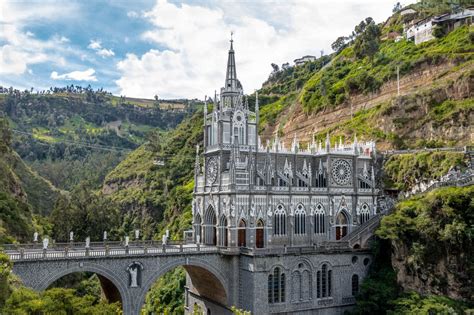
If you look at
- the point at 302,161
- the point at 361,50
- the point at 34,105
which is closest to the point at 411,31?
the point at 361,50

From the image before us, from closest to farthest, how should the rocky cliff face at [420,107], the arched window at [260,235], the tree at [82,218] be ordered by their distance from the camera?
1. the arched window at [260,235]
2. the rocky cliff face at [420,107]
3. the tree at [82,218]

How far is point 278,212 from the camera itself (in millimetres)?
43156

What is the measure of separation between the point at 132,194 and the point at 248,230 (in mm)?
51995

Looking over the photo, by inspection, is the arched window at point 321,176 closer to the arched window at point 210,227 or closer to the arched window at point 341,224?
the arched window at point 341,224

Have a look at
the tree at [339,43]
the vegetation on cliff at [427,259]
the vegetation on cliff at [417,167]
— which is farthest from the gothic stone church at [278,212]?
the tree at [339,43]

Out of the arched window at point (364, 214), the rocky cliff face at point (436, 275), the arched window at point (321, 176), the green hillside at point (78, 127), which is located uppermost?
the green hillside at point (78, 127)

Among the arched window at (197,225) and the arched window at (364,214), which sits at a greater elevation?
the arched window at (364,214)

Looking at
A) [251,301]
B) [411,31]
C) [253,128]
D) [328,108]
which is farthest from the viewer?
[411,31]

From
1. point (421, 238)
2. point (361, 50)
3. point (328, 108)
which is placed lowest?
point (421, 238)

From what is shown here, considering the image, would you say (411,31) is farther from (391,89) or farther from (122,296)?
(122,296)

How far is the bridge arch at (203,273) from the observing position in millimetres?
37438

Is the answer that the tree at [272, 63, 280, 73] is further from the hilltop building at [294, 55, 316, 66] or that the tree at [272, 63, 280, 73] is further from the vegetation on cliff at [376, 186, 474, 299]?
the vegetation on cliff at [376, 186, 474, 299]

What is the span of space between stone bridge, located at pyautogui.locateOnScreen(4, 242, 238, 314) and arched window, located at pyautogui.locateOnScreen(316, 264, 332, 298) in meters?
7.88

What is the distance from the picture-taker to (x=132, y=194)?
88.8 m
